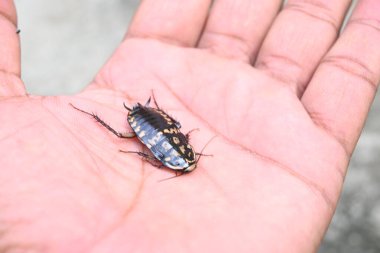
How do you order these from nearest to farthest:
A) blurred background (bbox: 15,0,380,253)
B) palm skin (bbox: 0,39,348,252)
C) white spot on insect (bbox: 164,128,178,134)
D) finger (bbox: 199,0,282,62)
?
palm skin (bbox: 0,39,348,252), white spot on insect (bbox: 164,128,178,134), finger (bbox: 199,0,282,62), blurred background (bbox: 15,0,380,253)

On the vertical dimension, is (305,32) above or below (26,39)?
above

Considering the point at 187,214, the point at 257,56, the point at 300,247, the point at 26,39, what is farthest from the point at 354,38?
the point at 26,39

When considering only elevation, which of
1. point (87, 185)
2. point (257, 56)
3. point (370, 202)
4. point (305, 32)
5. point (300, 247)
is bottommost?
point (370, 202)

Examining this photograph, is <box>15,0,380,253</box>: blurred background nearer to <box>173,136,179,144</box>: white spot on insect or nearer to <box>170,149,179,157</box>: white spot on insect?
<box>173,136,179,144</box>: white spot on insect

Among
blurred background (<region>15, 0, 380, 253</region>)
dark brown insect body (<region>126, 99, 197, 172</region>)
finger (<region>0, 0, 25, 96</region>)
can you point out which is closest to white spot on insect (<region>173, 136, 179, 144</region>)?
dark brown insect body (<region>126, 99, 197, 172</region>)

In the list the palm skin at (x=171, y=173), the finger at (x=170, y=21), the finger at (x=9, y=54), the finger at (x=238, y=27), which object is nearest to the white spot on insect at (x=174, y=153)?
the palm skin at (x=171, y=173)

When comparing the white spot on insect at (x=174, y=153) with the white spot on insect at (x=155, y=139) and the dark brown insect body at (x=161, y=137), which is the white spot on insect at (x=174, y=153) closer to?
the dark brown insect body at (x=161, y=137)

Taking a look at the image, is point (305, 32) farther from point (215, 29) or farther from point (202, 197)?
point (202, 197)

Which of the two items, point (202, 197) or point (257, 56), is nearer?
point (202, 197)
